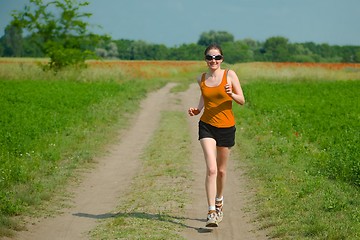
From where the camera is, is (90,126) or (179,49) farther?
(179,49)

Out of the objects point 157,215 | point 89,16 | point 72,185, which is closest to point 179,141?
point 72,185

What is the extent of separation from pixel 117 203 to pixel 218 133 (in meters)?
2.71

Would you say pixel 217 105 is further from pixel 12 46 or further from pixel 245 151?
pixel 12 46

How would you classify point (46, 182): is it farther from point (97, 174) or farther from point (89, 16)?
point (89, 16)

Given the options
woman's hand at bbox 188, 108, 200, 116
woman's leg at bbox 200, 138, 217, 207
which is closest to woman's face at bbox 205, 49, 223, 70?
woman's hand at bbox 188, 108, 200, 116

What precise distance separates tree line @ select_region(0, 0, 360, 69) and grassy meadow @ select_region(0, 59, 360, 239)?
1656cm

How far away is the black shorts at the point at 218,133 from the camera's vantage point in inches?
358

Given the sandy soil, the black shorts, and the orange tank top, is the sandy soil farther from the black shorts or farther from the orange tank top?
the orange tank top

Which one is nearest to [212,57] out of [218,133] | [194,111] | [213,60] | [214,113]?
[213,60]

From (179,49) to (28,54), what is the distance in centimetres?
2150

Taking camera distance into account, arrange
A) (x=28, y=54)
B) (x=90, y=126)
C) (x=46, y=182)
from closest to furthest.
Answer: (x=46, y=182), (x=90, y=126), (x=28, y=54)

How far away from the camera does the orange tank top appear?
8.94 m

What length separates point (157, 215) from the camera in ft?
32.2

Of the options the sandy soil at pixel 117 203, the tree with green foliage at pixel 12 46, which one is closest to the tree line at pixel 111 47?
the tree with green foliage at pixel 12 46
